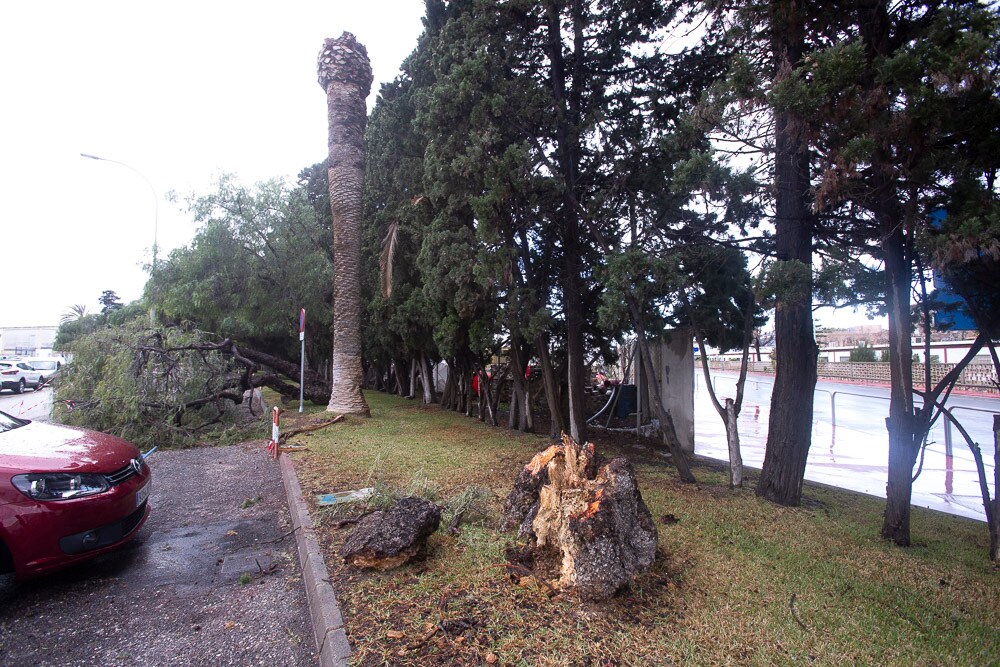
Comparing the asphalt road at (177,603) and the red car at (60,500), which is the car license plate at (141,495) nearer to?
the red car at (60,500)

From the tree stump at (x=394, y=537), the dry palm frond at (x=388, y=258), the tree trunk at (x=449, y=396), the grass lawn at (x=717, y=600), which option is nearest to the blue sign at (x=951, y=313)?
the grass lawn at (x=717, y=600)

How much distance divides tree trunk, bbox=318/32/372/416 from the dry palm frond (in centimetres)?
74

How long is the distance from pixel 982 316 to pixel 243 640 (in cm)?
665

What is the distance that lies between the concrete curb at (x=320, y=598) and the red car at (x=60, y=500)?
4.37 ft

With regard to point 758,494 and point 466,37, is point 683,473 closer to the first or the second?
point 758,494

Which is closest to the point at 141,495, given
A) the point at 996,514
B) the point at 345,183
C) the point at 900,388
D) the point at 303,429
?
the point at 303,429

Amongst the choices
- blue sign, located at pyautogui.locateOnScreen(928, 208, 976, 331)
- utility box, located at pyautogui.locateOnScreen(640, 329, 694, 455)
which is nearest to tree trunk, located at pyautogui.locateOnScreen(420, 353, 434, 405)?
utility box, located at pyautogui.locateOnScreen(640, 329, 694, 455)

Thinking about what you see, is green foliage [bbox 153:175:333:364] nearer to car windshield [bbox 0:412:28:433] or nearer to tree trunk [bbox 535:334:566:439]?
tree trunk [bbox 535:334:566:439]

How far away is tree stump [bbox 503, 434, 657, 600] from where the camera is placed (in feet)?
11.5

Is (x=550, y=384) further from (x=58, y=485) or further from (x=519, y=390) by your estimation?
(x=58, y=485)

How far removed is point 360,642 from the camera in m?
3.12

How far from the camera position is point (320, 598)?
3.60 meters

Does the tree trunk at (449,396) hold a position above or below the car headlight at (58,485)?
below

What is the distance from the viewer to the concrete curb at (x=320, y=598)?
10.0 feet
